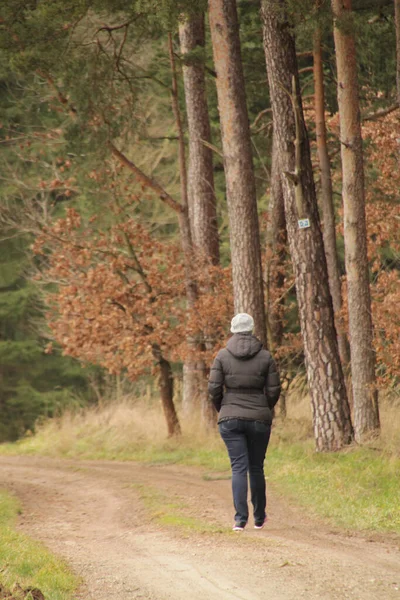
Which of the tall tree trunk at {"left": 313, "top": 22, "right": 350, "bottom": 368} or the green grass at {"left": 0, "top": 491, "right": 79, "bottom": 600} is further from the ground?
the tall tree trunk at {"left": 313, "top": 22, "right": 350, "bottom": 368}

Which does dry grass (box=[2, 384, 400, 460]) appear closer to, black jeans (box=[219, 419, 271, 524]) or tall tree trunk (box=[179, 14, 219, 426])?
tall tree trunk (box=[179, 14, 219, 426])

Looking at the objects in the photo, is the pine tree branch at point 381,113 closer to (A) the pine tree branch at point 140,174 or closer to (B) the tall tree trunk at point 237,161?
(B) the tall tree trunk at point 237,161

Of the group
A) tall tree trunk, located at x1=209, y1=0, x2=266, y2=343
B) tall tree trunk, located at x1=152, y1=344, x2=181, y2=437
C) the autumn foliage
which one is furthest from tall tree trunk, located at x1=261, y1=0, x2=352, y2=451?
tall tree trunk, located at x1=152, y1=344, x2=181, y2=437

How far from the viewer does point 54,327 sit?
19453 mm

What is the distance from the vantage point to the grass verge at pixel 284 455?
11.0m

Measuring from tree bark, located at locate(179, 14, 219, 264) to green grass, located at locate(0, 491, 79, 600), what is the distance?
12.0m

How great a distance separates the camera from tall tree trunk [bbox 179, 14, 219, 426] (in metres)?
20.1

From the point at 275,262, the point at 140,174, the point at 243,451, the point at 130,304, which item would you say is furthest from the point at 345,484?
the point at 140,174

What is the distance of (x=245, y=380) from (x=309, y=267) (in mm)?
5460

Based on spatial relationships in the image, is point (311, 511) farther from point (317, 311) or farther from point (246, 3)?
point (246, 3)

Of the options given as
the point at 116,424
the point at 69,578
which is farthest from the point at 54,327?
the point at 69,578

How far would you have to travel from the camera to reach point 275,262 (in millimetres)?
19297

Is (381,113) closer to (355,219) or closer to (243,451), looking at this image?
(355,219)

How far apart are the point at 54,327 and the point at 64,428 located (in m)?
3.35
